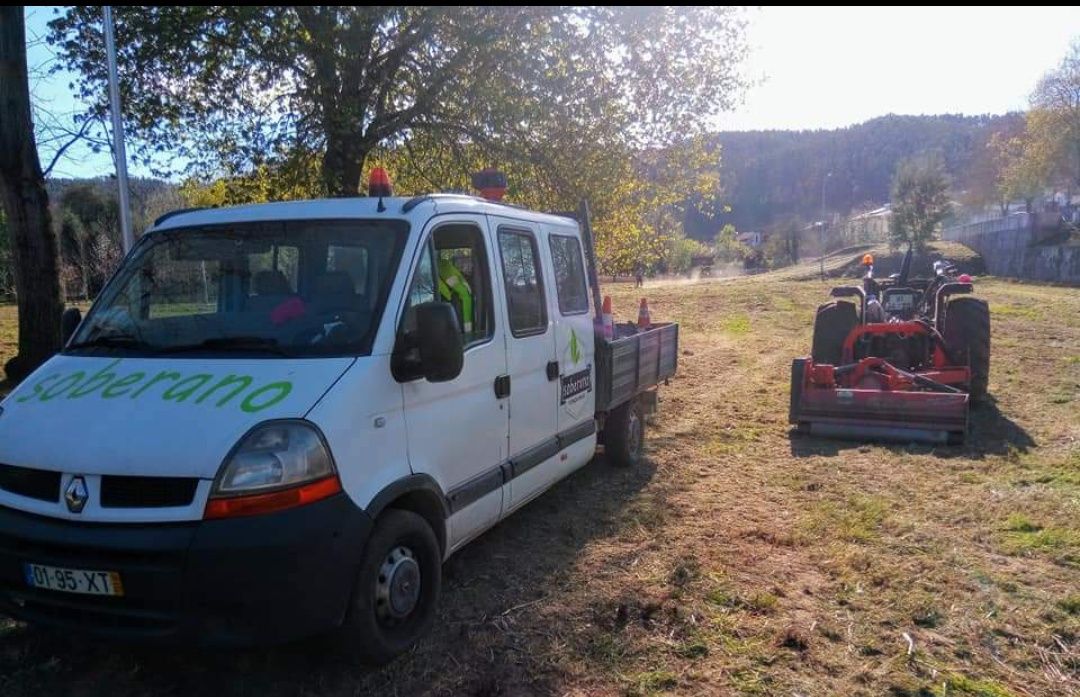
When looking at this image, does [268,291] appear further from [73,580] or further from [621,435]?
[621,435]

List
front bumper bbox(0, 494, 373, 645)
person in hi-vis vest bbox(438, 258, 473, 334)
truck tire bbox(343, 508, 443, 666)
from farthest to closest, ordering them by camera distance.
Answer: person in hi-vis vest bbox(438, 258, 473, 334), truck tire bbox(343, 508, 443, 666), front bumper bbox(0, 494, 373, 645)

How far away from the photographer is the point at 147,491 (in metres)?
2.92

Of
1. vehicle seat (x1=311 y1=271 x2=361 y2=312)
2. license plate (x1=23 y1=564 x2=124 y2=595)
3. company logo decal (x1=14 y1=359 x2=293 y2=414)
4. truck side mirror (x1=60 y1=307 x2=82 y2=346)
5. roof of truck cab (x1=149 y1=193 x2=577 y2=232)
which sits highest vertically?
roof of truck cab (x1=149 y1=193 x2=577 y2=232)

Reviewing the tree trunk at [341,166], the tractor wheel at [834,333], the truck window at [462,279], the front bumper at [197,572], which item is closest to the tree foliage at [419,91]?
the tree trunk at [341,166]

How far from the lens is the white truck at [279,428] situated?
9.48ft

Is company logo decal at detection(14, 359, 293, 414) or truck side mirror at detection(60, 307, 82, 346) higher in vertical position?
truck side mirror at detection(60, 307, 82, 346)

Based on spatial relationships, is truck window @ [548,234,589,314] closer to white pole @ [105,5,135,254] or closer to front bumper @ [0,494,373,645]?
front bumper @ [0,494,373,645]

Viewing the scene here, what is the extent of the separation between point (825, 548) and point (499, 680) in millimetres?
2517

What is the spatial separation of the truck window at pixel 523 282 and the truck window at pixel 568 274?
297 millimetres

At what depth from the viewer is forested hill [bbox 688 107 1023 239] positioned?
12248 centimetres

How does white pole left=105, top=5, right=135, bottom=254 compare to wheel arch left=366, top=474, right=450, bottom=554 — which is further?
white pole left=105, top=5, right=135, bottom=254

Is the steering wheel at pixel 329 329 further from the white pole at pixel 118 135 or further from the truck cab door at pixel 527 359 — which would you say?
the white pole at pixel 118 135

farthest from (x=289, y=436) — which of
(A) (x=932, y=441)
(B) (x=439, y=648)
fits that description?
(A) (x=932, y=441)

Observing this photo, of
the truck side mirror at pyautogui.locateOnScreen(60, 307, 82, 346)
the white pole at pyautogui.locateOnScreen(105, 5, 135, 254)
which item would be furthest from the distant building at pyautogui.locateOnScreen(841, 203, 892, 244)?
the truck side mirror at pyautogui.locateOnScreen(60, 307, 82, 346)
